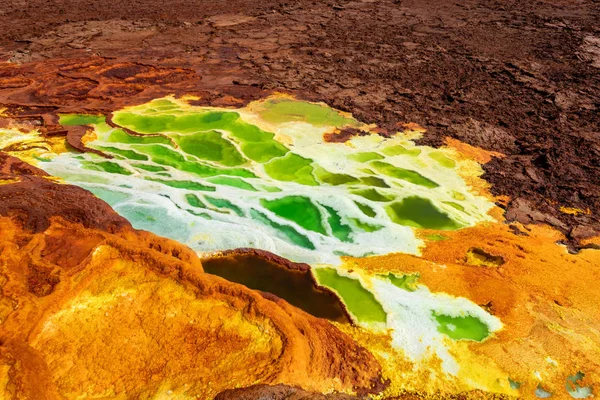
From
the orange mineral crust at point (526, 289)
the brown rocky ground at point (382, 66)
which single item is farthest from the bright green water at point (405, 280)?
the brown rocky ground at point (382, 66)

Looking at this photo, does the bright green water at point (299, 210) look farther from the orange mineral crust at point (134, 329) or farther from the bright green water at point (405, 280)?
the orange mineral crust at point (134, 329)

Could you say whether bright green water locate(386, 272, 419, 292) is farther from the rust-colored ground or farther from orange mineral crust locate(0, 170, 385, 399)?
orange mineral crust locate(0, 170, 385, 399)

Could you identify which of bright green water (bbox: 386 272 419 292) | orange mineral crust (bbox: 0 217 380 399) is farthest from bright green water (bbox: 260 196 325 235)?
orange mineral crust (bbox: 0 217 380 399)

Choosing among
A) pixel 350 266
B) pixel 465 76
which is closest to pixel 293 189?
pixel 350 266

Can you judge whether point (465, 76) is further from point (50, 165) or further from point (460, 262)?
point (50, 165)

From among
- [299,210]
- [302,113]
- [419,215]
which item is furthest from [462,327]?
[302,113]
